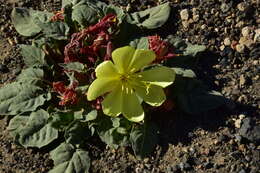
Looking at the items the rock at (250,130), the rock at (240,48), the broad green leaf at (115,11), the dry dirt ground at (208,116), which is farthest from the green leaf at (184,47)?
the rock at (250,130)

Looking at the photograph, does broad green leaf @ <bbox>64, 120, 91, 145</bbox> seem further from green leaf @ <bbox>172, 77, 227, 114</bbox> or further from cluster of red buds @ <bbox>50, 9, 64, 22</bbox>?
cluster of red buds @ <bbox>50, 9, 64, 22</bbox>

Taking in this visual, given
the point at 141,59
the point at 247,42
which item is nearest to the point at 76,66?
the point at 141,59

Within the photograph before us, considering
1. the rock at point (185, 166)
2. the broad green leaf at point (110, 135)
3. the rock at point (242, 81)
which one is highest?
the rock at point (242, 81)

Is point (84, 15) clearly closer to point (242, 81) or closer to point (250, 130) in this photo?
point (242, 81)

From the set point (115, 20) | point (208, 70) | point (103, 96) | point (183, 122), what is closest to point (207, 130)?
point (183, 122)

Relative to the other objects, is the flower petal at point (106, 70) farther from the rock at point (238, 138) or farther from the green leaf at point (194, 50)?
the rock at point (238, 138)

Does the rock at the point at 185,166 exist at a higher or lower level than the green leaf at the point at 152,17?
lower
